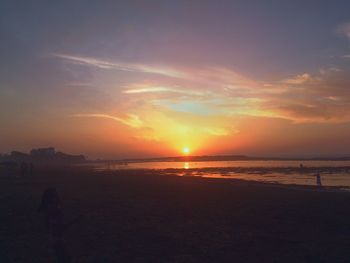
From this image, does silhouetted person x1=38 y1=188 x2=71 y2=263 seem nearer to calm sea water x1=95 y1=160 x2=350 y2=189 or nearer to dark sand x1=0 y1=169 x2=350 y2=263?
dark sand x1=0 y1=169 x2=350 y2=263

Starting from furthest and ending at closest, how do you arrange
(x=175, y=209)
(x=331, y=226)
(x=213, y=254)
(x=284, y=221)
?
(x=175, y=209), (x=284, y=221), (x=331, y=226), (x=213, y=254)

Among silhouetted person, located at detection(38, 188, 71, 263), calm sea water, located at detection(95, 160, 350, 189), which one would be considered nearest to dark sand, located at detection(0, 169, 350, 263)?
silhouetted person, located at detection(38, 188, 71, 263)

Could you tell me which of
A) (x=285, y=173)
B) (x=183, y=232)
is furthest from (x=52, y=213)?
(x=285, y=173)

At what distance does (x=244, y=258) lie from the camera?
1295cm

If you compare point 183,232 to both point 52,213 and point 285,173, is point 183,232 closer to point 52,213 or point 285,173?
point 52,213

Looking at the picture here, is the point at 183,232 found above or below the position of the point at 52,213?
below

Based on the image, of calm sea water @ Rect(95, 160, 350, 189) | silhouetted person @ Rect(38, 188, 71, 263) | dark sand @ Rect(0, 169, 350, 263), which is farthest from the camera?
calm sea water @ Rect(95, 160, 350, 189)

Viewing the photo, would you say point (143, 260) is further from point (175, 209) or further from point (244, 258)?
point (175, 209)

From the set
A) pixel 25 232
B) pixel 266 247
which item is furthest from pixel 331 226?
pixel 25 232

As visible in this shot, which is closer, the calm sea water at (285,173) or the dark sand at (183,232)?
the dark sand at (183,232)

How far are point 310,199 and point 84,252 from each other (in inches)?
841

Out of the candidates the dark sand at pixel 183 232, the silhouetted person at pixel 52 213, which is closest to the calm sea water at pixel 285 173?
the dark sand at pixel 183 232

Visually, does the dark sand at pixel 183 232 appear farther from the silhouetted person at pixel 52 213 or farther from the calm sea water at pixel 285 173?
the calm sea water at pixel 285 173

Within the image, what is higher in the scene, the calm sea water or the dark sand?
the calm sea water
